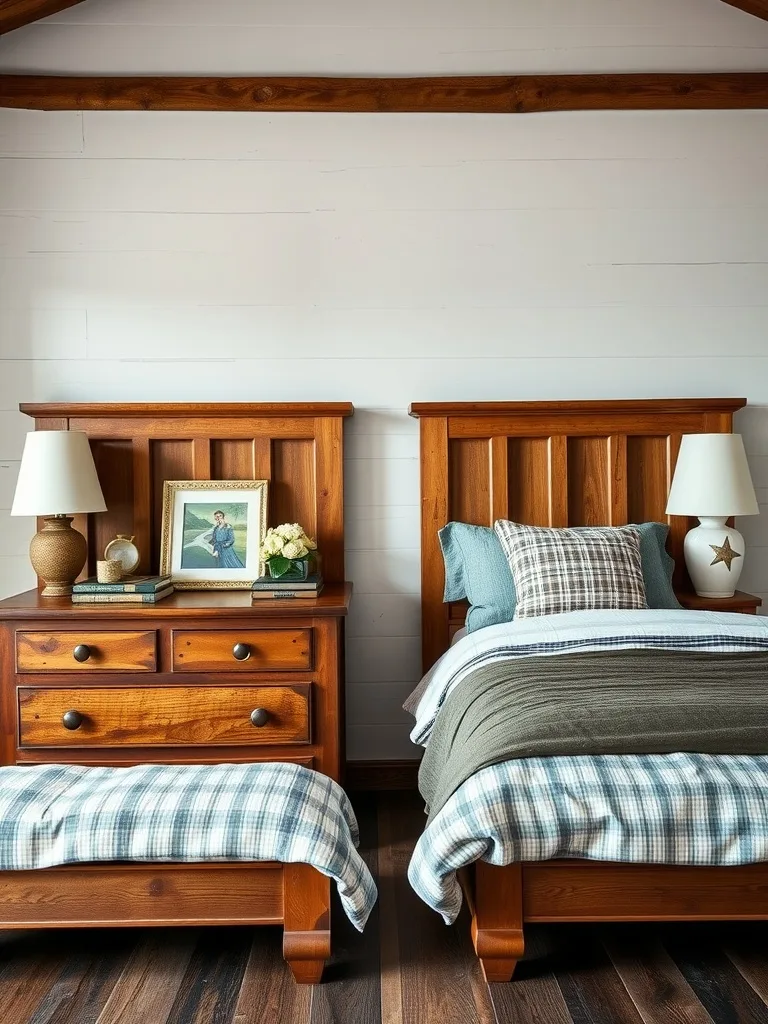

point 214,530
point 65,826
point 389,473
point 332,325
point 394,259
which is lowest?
point 65,826

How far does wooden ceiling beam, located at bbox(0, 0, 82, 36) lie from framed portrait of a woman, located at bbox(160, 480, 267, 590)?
177 cm

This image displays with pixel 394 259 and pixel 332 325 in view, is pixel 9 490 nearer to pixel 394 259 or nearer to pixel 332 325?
pixel 332 325

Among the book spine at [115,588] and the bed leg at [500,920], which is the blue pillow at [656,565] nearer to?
the bed leg at [500,920]

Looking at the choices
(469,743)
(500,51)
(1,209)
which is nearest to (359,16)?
(500,51)

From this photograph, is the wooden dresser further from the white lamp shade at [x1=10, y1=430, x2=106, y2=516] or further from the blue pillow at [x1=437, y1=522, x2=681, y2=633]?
the blue pillow at [x1=437, y1=522, x2=681, y2=633]

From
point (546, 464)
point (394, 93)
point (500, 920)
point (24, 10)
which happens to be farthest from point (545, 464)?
point (24, 10)

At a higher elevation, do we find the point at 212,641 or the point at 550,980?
the point at 212,641

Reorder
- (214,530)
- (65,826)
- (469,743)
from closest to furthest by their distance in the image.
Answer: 1. (65,826)
2. (469,743)
3. (214,530)

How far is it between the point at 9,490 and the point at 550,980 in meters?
2.51

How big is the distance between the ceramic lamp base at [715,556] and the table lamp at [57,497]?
2.15m

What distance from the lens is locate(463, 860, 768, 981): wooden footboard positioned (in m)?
1.84

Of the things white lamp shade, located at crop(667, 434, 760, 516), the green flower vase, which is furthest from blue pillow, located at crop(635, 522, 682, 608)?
the green flower vase

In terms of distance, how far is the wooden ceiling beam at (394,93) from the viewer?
309 cm

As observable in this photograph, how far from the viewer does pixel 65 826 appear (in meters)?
1.85
